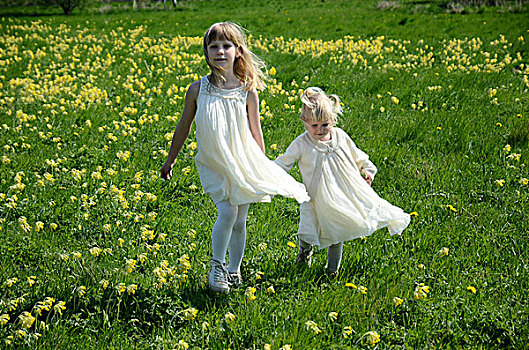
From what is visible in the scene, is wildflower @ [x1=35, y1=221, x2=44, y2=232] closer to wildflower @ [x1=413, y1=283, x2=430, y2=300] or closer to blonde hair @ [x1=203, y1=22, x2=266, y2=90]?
blonde hair @ [x1=203, y1=22, x2=266, y2=90]

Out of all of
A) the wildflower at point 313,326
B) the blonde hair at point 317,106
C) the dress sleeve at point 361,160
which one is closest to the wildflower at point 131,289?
the wildflower at point 313,326

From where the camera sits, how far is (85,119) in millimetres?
7672

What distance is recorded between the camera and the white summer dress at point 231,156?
3.63 meters

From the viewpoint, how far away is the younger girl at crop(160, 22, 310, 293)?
3639 millimetres

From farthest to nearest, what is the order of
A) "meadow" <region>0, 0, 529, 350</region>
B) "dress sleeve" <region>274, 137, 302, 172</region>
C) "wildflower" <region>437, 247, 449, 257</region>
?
"wildflower" <region>437, 247, 449, 257</region> < "dress sleeve" <region>274, 137, 302, 172</region> < "meadow" <region>0, 0, 529, 350</region>

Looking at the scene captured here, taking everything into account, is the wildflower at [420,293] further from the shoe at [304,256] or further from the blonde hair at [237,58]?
the blonde hair at [237,58]

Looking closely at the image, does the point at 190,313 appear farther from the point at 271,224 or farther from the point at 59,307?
the point at 271,224

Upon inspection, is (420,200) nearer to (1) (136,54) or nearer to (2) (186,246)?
(2) (186,246)

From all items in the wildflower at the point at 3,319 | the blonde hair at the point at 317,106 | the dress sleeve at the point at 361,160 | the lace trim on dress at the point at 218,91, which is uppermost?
the lace trim on dress at the point at 218,91

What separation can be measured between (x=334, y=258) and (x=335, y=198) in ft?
1.72

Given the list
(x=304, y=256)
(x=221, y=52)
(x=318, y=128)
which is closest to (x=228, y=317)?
(x=304, y=256)

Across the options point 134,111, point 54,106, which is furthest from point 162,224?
point 54,106

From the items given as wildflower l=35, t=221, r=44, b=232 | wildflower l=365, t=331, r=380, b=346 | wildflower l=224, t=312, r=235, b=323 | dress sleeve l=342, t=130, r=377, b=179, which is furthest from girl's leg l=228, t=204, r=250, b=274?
wildflower l=35, t=221, r=44, b=232

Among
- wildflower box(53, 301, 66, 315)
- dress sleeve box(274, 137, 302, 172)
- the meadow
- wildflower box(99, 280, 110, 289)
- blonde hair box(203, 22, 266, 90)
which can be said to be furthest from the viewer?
dress sleeve box(274, 137, 302, 172)
